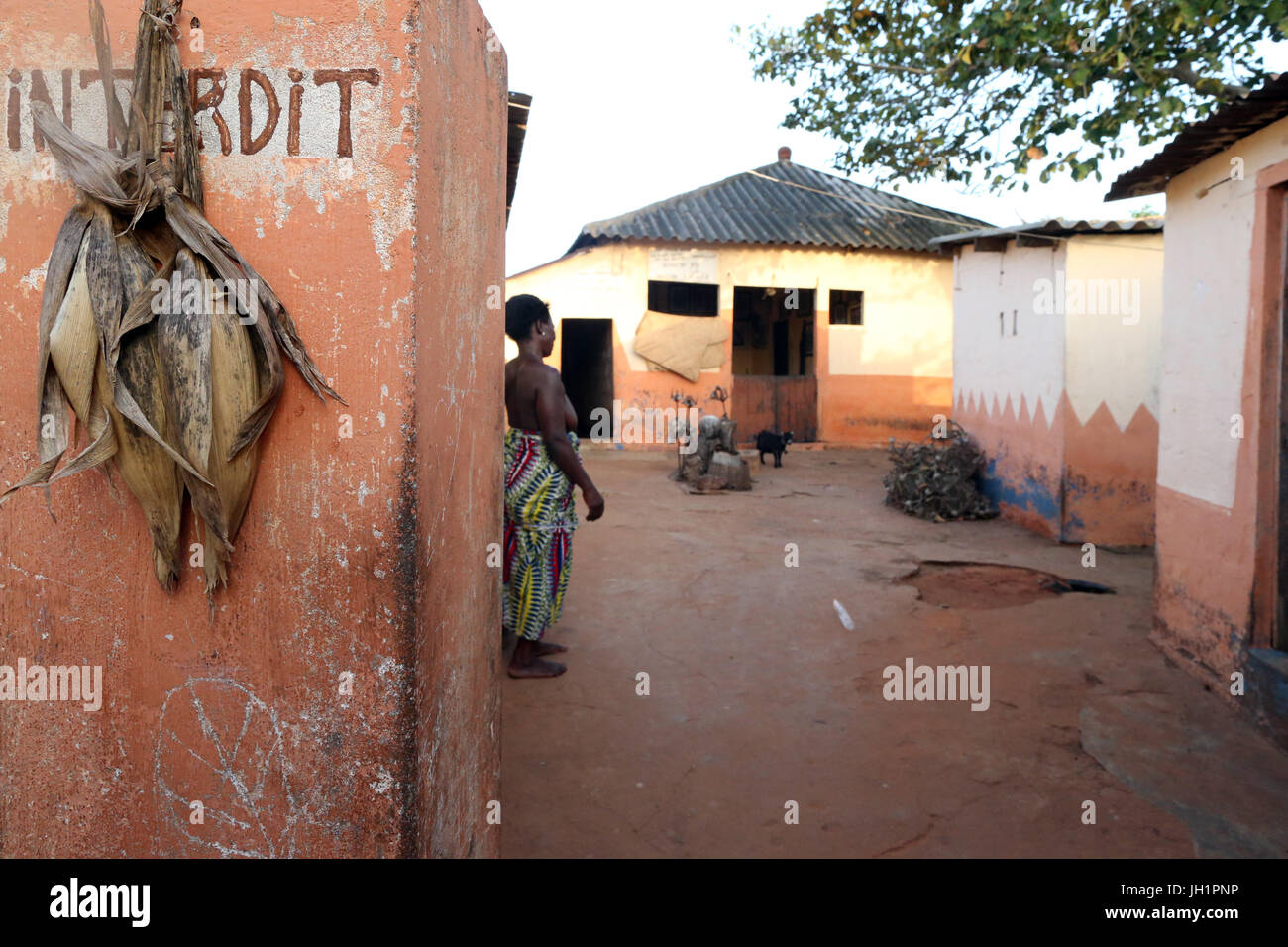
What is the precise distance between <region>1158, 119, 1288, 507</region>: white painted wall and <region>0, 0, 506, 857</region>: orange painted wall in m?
3.86

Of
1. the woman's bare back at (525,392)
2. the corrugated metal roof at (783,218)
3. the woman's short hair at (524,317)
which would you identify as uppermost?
the corrugated metal roof at (783,218)

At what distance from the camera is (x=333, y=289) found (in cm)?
173

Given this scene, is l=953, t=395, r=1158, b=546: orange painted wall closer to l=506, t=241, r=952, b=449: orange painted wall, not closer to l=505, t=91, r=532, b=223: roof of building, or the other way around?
l=505, t=91, r=532, b=223: roof of building

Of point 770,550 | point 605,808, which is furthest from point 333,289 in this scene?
point 770,550

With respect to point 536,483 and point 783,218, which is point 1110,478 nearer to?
point 536,483

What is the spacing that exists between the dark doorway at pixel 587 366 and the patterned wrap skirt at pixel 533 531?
1067 centimetres

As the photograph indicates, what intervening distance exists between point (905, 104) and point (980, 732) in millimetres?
5529

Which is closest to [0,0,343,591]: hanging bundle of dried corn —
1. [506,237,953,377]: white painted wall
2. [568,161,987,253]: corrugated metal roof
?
[568,161,987,253]: corrugated metal roof

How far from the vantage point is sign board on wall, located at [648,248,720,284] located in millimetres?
14547

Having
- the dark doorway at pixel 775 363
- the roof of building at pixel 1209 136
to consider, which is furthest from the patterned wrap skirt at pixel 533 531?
the dark doorway at pixel 775 363

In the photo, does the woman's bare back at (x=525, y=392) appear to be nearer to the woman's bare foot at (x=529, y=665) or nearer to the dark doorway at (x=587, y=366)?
the woman's bare foot at (x=529, y=665)

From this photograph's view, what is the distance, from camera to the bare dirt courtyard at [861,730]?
2.95 m

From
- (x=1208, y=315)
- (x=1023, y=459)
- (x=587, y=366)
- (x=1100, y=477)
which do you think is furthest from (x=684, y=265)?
→ (x=1208, y=315)
